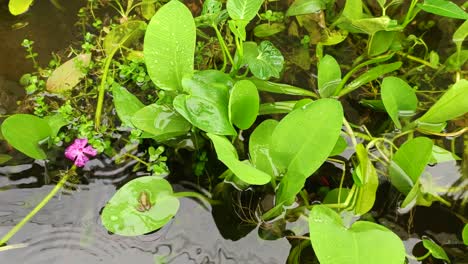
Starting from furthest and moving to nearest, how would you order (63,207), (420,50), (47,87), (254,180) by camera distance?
(420,50)
(47,87)
(63,207)
(254,180)

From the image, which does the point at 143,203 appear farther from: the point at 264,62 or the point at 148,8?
the point at 148,8

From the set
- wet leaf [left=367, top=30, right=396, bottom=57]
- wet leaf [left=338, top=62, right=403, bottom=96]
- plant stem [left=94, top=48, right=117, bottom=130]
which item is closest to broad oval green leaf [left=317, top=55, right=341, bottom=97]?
wet leaf [left=338, top=62, right=403, bottom=96]

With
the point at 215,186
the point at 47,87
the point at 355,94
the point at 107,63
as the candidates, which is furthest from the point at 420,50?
the point at 47,87

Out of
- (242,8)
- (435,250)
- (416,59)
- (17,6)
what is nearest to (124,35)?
(17,6)

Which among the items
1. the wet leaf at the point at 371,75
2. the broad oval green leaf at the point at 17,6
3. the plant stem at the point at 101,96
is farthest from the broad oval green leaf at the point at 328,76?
the broad oval green leaf at the point at 17,6

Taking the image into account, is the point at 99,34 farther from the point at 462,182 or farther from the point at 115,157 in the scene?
the point at 462,182

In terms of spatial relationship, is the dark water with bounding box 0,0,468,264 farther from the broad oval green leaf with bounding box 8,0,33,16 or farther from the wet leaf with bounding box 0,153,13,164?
the broad oval green leaf with bounding box 8,0,33,16
